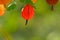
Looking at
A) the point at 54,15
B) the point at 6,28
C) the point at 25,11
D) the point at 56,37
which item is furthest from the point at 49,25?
the point at 25,11

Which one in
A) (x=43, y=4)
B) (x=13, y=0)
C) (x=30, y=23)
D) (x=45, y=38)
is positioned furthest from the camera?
(x=30, y=23)

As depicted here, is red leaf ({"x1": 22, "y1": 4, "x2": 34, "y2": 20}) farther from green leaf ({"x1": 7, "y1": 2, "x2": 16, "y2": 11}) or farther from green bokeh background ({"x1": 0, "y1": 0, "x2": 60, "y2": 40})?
green bokeh background ({"x1": 0, "y1": 0, "x2": 60, "y2": 40})

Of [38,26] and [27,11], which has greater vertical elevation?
[38,26]

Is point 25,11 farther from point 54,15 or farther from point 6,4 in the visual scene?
point 54,15

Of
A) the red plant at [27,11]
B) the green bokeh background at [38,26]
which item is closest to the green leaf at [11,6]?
the red plant at [27,11]

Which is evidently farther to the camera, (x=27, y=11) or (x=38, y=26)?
(x=38, y=26)

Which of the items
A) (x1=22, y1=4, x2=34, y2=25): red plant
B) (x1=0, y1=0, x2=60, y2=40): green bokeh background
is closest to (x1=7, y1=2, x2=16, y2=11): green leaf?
(x1=22, y1=4, x2=34, y2=25): red plant

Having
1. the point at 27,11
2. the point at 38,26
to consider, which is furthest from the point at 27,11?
the point at 38,26

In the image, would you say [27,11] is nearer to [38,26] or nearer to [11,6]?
[11,6]
